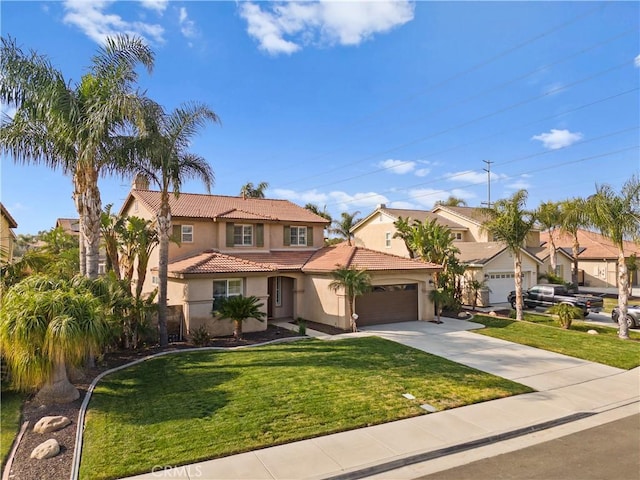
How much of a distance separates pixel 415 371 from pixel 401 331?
6273 millimetres

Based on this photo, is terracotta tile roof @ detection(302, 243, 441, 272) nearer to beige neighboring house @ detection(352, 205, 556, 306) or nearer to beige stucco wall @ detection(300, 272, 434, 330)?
beige stucco wall @ detection(300, 272, 434, 330)

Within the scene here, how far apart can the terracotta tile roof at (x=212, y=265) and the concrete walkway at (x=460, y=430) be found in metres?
9.33

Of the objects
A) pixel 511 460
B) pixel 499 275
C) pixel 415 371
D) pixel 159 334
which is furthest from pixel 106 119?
pixel 499 275

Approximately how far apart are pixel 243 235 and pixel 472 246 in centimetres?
1891

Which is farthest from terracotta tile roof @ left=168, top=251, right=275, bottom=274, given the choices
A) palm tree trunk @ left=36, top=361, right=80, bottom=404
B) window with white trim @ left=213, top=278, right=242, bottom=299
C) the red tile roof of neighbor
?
palm tree trunk @ left=36, top=361, right=80, bottom=404

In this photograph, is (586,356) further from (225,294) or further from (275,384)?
(225,294)

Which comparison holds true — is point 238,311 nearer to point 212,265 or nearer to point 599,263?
point 212,265

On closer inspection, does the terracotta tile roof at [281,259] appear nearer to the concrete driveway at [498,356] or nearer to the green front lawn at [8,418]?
the concrete driveway at [498,356]

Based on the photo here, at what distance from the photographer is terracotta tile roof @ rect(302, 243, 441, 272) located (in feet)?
64.0

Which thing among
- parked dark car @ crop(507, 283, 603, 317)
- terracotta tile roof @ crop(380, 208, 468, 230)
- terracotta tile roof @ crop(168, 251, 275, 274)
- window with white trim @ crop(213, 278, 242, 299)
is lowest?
parked dark car @ crop(507, 283, 603, 317)

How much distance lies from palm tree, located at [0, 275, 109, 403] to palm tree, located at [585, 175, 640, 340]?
64.6 feet

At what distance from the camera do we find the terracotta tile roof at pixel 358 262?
19.5m

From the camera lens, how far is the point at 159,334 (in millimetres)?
15047

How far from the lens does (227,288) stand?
1789cm
